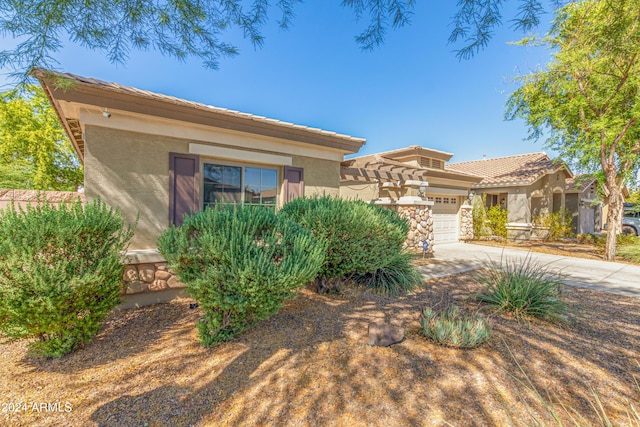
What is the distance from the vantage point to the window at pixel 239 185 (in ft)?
20.2

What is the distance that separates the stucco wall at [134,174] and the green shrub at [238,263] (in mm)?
1923

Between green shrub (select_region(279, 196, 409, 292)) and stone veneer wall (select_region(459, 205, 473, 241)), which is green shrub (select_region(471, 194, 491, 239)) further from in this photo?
green shrub (select_region(279, 196, 409, 292))

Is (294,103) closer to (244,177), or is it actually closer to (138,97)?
(244,177)

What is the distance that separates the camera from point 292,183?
6961 millimetres

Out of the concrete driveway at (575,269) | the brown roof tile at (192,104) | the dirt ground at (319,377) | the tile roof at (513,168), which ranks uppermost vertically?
the tile roof at (513,168)

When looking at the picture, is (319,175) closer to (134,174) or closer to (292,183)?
(292,183)

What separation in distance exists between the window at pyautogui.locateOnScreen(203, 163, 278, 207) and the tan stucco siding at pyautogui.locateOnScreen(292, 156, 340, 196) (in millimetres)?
744

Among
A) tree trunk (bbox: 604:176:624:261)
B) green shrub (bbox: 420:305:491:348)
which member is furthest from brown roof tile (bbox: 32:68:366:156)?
tree trunk (bbox: 604:176:624:261)

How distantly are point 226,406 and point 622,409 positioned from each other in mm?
3511

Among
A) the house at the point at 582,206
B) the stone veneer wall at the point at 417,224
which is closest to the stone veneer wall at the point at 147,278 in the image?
the stone veneer wall at the point at 417,224

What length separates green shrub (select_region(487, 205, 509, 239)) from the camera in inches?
607

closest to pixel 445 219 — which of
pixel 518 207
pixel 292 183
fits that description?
pixel 518 207

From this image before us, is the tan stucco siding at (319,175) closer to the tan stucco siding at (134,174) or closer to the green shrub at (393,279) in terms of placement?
the green shrub at (393,279)

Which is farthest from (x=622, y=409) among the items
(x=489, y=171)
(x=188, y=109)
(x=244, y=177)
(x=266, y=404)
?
(x=489, y=171)
